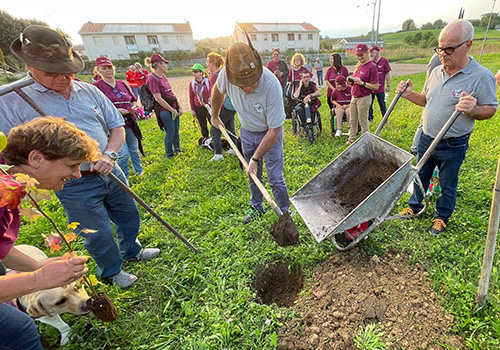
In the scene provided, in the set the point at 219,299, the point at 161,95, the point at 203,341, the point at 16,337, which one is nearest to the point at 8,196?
the point at 16,337

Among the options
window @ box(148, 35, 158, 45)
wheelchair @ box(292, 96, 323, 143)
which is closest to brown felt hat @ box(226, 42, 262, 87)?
wheelchair @ box(292, 96, 323, 143)

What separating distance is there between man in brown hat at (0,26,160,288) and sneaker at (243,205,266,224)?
152 centimetres

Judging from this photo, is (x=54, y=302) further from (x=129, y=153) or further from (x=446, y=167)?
(x=446, y=167)

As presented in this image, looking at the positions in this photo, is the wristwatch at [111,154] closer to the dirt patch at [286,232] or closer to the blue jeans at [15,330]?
the blue jeans at [15,330]

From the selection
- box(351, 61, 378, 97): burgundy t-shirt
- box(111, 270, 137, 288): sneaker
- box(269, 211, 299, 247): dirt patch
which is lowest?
box(111, 270, 137, 288): sneaker

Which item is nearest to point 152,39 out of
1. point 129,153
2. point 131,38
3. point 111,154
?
point 131,38

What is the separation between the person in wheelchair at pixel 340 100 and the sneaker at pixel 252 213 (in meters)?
4.03

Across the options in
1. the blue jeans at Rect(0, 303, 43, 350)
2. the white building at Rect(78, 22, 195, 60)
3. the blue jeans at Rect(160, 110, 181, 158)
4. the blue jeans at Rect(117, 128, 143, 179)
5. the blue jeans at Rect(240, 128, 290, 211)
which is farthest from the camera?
the white building at Rect(78, 22, 195, 60)

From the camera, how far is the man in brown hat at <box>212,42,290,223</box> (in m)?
2.64

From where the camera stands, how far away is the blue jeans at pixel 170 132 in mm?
6125

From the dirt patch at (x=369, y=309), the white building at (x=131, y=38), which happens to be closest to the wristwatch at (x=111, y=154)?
the dirt patch at (x=369, y=309)

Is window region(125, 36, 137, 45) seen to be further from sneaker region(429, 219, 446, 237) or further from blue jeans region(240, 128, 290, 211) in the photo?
sneaker region(429, 219, 446, 237)

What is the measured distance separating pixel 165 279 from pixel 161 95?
4.40 m

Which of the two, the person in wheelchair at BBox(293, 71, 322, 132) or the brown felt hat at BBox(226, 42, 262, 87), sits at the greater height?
the brown felt hat at BBox(226, 42, 262, 87)
